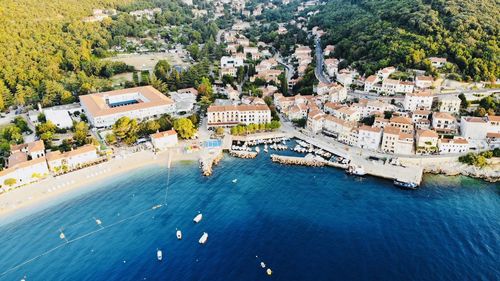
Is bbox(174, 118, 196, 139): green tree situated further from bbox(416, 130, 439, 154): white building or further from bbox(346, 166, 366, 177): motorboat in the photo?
bbox(416, 130, 439, 154): white building

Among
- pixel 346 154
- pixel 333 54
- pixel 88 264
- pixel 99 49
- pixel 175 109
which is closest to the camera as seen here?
pixel 88 264

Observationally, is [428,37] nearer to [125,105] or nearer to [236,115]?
[236,115]

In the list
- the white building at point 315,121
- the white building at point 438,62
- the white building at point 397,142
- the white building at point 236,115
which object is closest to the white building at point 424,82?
the white building at point 438,62

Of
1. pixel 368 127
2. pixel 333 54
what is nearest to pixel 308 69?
pixel 333 54

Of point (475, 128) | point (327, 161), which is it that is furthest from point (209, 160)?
point (475, 128)

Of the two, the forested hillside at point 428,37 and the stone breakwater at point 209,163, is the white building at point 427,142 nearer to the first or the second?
the forested hillside at point 428,37

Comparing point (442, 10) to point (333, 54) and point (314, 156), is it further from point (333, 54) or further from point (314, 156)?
point (314, 156)

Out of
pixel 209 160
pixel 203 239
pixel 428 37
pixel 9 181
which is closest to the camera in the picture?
pixel 203 239
